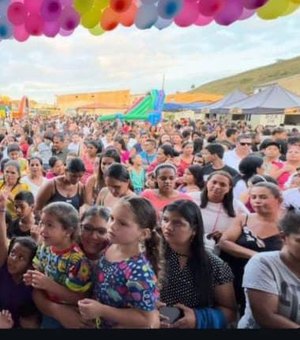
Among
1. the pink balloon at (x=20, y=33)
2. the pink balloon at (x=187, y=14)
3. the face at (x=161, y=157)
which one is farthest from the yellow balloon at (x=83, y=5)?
the face at (x=161, y=157)

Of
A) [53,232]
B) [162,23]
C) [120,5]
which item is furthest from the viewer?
[162,23]

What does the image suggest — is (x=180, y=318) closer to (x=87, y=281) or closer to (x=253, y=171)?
(x=87, y=281)

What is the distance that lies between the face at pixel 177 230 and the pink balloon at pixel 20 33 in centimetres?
99

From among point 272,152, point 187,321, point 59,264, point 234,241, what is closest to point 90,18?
point 59,264

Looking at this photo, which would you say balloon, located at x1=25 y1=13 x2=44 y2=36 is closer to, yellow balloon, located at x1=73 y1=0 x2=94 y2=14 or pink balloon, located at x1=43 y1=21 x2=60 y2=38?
pink balloon, located at x1=43 y1=21 x2=60 y2=38

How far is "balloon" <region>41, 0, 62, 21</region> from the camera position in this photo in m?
1.72

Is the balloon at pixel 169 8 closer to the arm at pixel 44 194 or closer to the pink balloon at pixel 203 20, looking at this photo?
the pink balloon at pixel 203 20

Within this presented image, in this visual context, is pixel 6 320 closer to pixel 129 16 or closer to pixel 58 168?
pixel 129 16

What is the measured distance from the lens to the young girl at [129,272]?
1.31 m

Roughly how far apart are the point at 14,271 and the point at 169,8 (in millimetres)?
1203

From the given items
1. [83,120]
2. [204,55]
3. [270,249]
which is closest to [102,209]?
[270,249]

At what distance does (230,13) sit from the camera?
175cm

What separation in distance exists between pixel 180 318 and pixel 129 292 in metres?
0.30

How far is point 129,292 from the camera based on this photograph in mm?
1314
